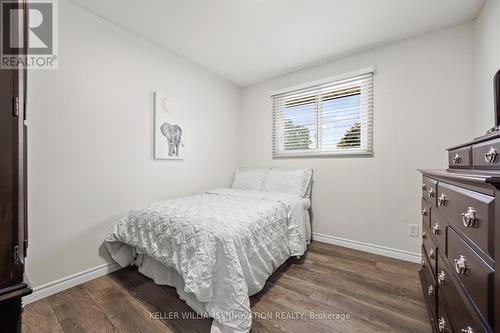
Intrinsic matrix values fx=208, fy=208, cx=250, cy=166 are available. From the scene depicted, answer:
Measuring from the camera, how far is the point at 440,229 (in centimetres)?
106

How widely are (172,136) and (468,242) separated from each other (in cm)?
258

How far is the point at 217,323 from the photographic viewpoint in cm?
127

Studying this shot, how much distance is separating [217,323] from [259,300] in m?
0.44

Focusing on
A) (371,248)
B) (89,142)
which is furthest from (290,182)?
(89,142)

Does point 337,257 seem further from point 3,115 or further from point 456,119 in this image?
point 3,115

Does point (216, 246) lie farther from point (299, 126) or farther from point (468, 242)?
point (299, 126)

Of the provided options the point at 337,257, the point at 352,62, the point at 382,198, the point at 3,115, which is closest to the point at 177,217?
the point at 3,115

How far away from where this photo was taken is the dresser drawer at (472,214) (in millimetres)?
593

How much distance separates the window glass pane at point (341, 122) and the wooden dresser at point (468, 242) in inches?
57.0

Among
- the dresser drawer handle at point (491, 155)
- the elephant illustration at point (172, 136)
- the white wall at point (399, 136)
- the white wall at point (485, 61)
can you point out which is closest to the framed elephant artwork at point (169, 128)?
the elephant illustration at point (172, 136)

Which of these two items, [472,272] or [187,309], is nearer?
[472,272]

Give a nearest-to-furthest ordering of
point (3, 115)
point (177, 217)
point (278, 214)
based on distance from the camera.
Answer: point (3, 115), point (177, 217), point (278, 214)

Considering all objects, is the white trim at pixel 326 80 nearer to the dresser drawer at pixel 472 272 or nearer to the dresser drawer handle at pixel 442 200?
the dresser drawer handle at pixel 442 200

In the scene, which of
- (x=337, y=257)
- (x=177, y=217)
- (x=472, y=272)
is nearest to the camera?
(x=472, y=272)
